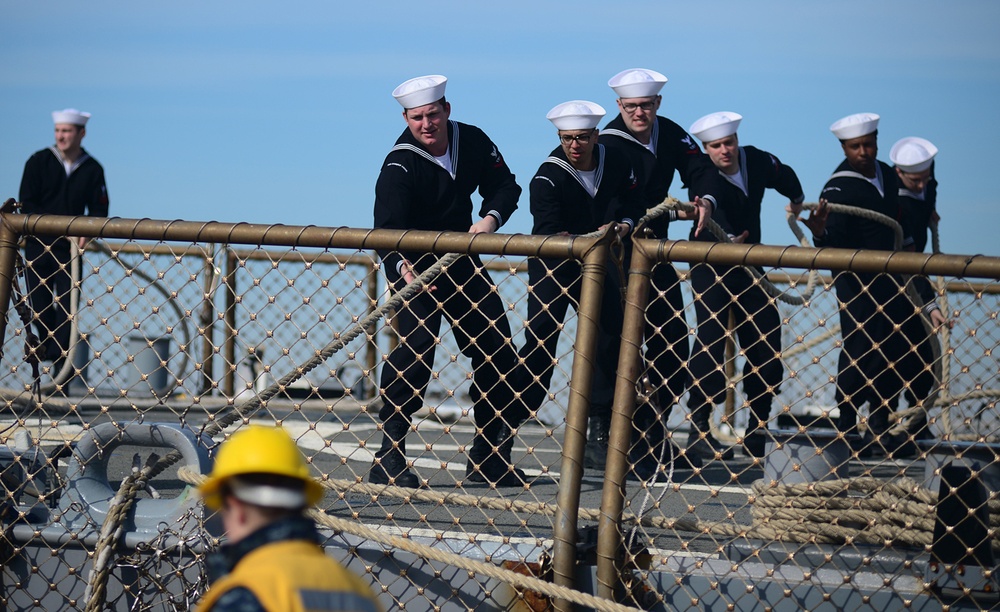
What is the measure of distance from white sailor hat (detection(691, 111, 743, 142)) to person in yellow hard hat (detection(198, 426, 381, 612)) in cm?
541

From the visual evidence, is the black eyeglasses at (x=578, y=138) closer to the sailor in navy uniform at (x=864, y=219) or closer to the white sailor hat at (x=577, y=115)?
the white sailor hat at (x=577, y=115)

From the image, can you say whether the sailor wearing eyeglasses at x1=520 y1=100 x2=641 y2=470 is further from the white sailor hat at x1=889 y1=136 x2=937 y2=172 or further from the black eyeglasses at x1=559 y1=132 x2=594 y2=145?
the white sailor hat at x1=889 y1=136 x2=937 y2=172

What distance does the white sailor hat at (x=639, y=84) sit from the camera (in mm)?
6656

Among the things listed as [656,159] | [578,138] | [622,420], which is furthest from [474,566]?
[656,159]

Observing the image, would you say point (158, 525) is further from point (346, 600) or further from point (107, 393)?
point (107, 393)

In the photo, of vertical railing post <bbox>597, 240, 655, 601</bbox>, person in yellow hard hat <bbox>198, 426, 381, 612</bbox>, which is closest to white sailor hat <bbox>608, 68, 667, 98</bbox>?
vertical railing post <bbox>597, 240, 655, 601</bbox>

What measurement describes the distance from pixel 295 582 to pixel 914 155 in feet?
23.0

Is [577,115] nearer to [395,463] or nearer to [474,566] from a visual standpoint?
[395,463]

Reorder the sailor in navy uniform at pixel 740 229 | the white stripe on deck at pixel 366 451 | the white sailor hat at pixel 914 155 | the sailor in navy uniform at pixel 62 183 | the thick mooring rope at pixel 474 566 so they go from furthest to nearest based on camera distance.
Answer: the sailor in navy uniform at pixel 62 183, the white sailor hat at pixel 914 155, the sailor in navy uniform at pixel 740 229, the white stripe on deck at pixel 366 451, the thick mooring rope at pixel 474 566

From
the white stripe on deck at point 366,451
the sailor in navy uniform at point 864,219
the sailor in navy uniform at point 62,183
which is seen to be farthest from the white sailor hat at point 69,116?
the sailor in navy uniform at point 864,219

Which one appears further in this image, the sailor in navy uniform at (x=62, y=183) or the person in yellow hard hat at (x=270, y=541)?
the sailor in navy uniform at (x=62, y=183)

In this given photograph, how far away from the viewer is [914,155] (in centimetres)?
791

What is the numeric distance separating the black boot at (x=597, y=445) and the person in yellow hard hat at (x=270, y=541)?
160 inches

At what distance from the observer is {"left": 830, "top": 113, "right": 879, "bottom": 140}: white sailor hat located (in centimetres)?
738
